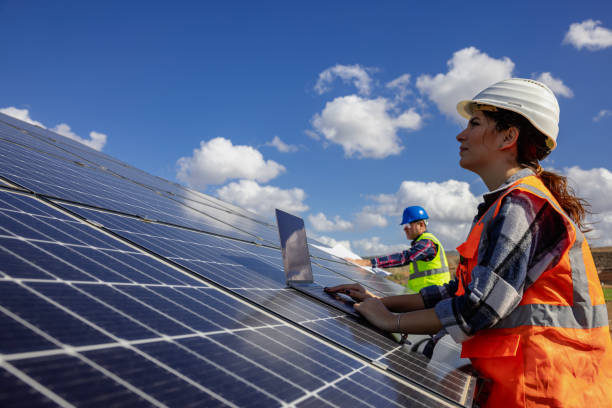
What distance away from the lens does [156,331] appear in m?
1.94

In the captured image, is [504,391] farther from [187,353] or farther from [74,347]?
[74,347]

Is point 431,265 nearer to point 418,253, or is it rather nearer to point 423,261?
point 423,261

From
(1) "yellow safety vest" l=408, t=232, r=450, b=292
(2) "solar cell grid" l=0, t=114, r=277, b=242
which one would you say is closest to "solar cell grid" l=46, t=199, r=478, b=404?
(2) "solar cell grid" l=0, t=114, r=277, b=242

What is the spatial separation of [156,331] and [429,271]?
25.3 ft

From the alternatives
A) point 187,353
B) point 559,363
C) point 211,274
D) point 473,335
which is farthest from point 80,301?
point 559,363

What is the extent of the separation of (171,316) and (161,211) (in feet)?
13.8

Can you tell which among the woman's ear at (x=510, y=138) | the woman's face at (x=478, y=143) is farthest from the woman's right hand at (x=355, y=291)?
the woman's ear at (x=510, y=138)

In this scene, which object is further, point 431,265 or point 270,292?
point 431,265

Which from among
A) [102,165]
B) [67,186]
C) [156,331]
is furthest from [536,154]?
[102,165]

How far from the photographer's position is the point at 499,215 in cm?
281

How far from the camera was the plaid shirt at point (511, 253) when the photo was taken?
2703 mm

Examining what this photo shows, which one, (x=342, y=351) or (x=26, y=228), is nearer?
(x=26, y=228)

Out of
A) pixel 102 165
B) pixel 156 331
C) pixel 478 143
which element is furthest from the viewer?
pixel 102 165

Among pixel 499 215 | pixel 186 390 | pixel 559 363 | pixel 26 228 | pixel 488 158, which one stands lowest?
pixel 186 390
